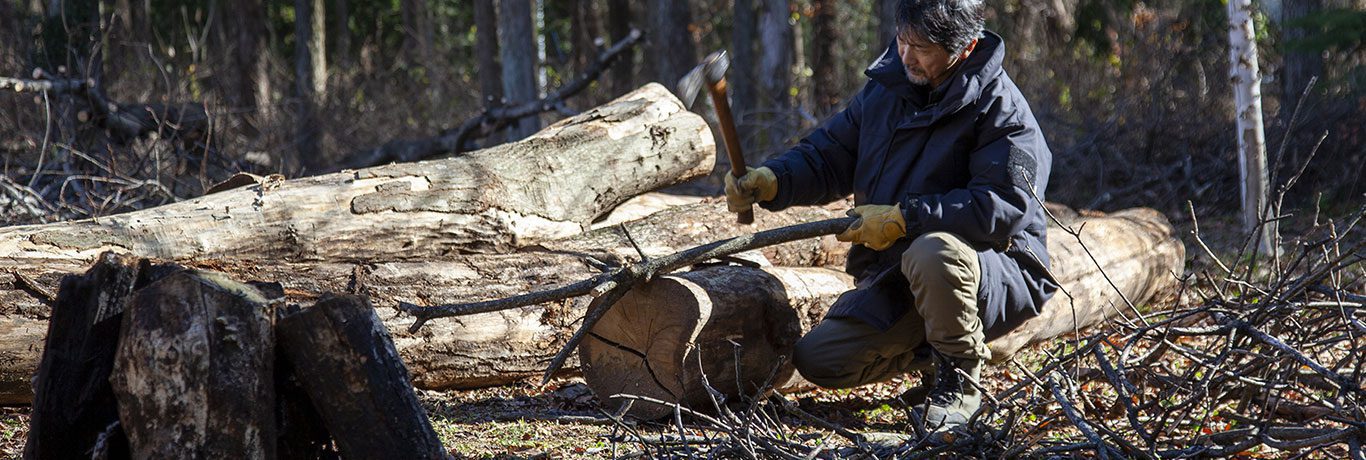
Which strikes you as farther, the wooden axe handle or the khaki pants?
the wooden axe handle

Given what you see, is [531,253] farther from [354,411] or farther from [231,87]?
[231,87]

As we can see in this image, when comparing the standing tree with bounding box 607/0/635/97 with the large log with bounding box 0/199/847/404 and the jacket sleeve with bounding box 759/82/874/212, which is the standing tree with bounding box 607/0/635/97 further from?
the jacket sleeve with bounding box 759/82/874/212

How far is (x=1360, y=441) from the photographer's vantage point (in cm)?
265

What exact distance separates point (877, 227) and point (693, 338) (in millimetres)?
725

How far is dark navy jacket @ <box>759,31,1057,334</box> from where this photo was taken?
367 centimetres

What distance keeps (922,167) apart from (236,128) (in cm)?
845

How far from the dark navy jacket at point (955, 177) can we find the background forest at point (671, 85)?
5.53ft

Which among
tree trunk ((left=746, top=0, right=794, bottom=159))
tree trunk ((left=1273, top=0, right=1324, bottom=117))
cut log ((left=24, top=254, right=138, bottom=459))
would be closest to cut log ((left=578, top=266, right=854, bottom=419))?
cut log ((left=24, top=254, right=138, bottom=459))

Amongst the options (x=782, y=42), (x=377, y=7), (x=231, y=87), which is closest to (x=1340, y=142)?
(x=782, y=42)

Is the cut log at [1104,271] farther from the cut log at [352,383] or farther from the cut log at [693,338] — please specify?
the cut log at [352,383]

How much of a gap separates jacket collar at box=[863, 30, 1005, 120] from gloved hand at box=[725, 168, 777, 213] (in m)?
0.52

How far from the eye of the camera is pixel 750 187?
4.12 meters

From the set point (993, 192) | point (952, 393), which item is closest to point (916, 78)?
point (993, 192)

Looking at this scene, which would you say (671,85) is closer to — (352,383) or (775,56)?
(775,56)
